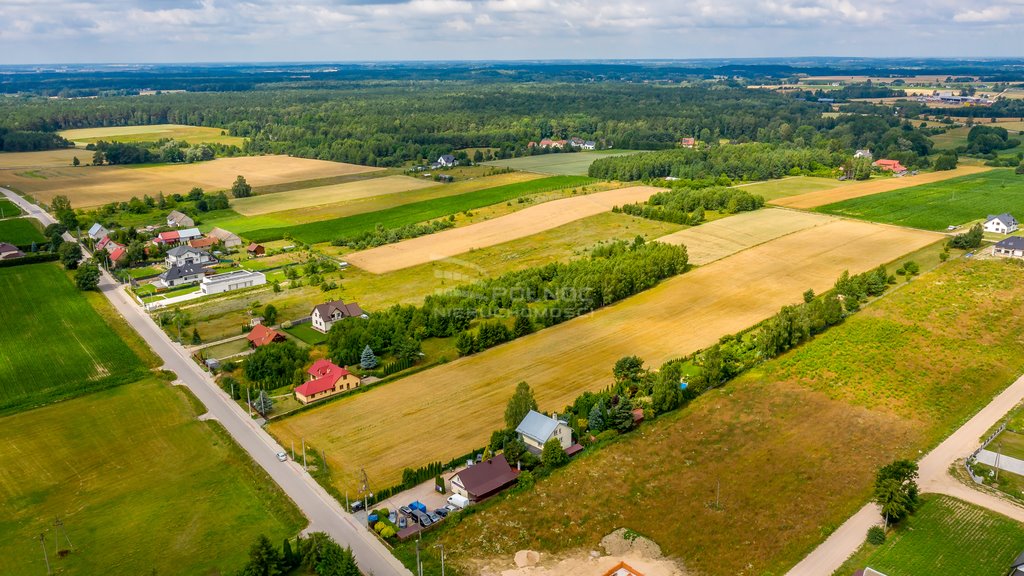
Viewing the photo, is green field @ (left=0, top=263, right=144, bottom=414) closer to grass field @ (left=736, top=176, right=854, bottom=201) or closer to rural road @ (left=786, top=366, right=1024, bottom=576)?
rural road @ (left=786, top=366, right=1024, bottom=576)

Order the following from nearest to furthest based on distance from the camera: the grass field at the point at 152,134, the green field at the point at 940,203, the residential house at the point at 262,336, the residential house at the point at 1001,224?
the residential house at the point at 262,336 < the residential house at the point at 1001,224 < the green field at the point at 940,203 < the grass field at the point at 152,134

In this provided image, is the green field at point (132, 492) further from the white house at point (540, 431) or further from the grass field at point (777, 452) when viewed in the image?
the white house at point (540, 431)

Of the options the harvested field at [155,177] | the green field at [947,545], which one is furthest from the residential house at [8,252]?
the green field at [947,545]

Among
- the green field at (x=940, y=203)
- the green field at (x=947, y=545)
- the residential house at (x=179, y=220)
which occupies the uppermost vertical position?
the green field at (x=940, y=203)

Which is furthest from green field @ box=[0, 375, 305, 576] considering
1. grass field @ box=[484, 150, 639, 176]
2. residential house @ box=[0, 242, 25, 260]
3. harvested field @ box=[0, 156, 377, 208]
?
grass field @ box=[484, 150, 639, 176]

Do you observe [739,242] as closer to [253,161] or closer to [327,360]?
[327,360]
